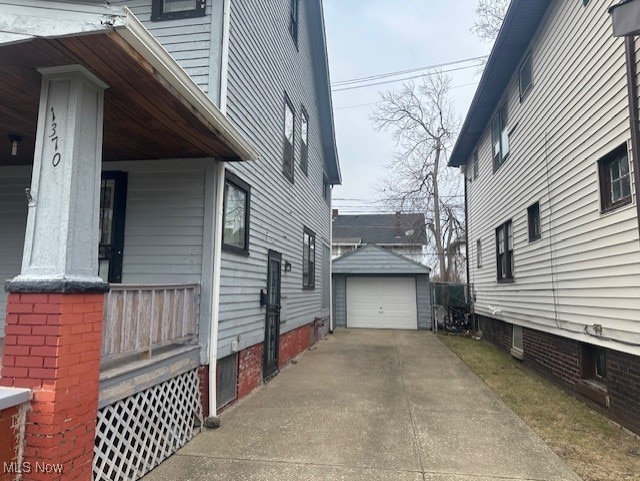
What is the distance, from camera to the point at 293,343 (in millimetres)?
9281

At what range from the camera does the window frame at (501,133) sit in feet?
33.1

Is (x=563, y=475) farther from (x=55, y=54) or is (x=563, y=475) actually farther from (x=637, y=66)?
(x=55, y=54)

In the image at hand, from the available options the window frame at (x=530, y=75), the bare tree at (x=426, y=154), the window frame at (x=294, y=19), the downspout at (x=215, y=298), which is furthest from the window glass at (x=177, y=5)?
the bare tree at (x=426, y=154)

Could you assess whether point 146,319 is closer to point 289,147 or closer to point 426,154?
point 289,147

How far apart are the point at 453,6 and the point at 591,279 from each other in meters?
12.7

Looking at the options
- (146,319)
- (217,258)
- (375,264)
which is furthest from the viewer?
(375,264)

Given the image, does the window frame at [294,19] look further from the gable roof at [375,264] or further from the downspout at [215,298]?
the gable roof at [375,264]

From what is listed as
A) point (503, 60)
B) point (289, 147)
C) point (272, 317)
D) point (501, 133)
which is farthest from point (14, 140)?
point (501, 133)

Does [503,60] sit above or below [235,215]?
above

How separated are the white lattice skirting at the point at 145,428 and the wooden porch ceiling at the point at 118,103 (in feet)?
8.15

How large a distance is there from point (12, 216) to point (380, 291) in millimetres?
12928

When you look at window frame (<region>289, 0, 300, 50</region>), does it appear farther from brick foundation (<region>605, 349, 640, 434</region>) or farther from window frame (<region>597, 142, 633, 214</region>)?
brick foundation (<region>605, 349, 640, 434</region>)

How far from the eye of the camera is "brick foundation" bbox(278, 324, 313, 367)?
→ 27.2 feet

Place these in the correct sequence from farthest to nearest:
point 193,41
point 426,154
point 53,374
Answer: point 426,154
point 193,41
point 53,374
